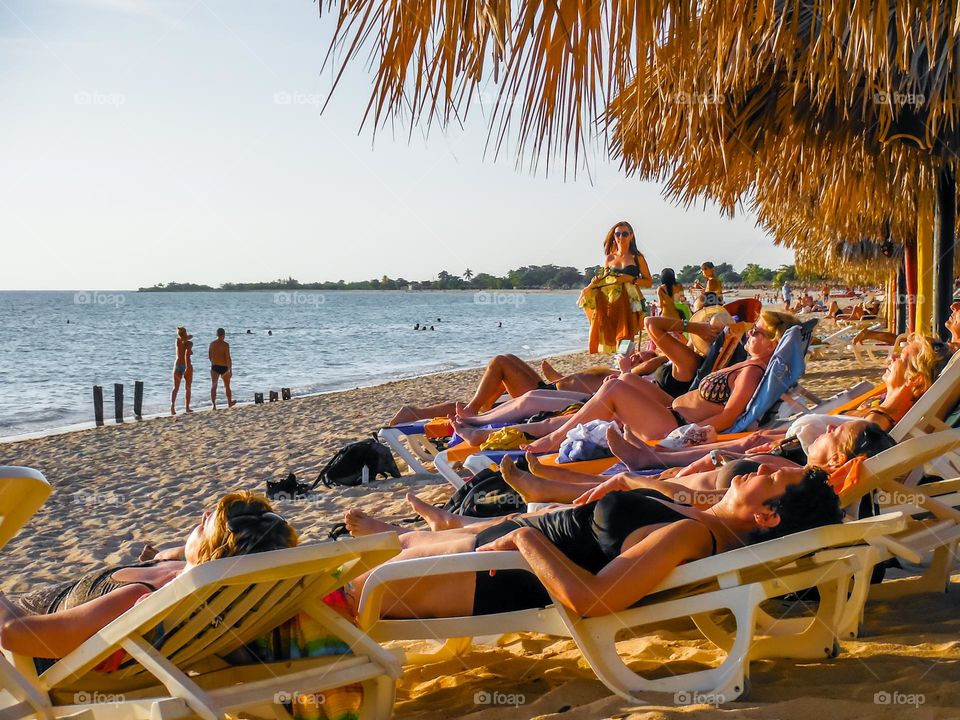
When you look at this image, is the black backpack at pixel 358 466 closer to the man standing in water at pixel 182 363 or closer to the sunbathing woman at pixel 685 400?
the sunbathing woman at pixel 685 400

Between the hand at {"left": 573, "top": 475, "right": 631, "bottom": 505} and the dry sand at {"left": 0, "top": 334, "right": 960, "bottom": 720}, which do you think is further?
the hand at {"left": 573, "top": 475, "right": 631, "bottom": 505}

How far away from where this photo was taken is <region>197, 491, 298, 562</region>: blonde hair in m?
2.12

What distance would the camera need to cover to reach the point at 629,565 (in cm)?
230

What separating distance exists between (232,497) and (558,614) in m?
0.88

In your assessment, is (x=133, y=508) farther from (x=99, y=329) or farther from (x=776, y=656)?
(x=99, y=329)

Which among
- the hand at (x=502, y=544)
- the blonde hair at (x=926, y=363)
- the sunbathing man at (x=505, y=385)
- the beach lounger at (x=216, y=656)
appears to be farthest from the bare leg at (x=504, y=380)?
the beach lounger at (x=216, y=656)

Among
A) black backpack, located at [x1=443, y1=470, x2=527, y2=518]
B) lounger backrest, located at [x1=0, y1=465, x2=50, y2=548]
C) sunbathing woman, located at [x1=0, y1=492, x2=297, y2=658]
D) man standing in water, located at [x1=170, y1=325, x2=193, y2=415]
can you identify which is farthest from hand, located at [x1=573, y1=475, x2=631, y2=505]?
man standing in water, located at [x1=170, y1=325, x2=193, y2=415]

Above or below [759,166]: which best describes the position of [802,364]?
below

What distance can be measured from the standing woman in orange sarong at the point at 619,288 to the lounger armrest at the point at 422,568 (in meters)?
6.37

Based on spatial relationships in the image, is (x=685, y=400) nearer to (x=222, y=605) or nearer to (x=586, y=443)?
(x=586, y=443)

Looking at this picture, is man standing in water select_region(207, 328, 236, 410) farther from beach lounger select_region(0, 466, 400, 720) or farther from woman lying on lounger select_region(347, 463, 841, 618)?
beach lounger select_region(0, 466, 400, 720)

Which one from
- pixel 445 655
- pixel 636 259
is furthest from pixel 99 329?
A: pixel 445 655

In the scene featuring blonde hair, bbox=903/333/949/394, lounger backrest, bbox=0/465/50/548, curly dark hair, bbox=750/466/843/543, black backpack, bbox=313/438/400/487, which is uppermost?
blonde hair, bbox=903/333/949/394

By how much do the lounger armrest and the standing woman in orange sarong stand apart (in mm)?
6368
